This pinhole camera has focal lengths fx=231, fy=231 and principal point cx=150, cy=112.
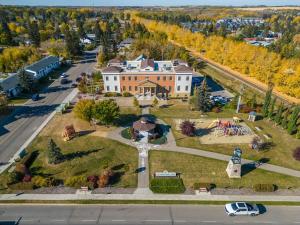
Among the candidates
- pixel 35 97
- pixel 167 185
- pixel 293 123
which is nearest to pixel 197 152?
pixel 167 185

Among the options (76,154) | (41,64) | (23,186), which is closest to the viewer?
(23,186)

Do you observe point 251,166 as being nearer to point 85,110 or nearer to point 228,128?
point 228,128

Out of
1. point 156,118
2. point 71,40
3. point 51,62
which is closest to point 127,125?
point 156,118

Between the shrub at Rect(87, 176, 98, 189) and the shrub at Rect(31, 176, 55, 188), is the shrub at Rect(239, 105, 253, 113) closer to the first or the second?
the shrub at Rect(87, 176, 98, 189)

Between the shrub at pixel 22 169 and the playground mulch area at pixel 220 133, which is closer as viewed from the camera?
the shrub at pixel 22 169

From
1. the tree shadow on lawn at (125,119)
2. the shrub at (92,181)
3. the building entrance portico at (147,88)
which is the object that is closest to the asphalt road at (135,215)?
the shrub at (92,181)

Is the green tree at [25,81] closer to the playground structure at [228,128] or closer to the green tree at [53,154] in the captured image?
the green tree at [53,154]
